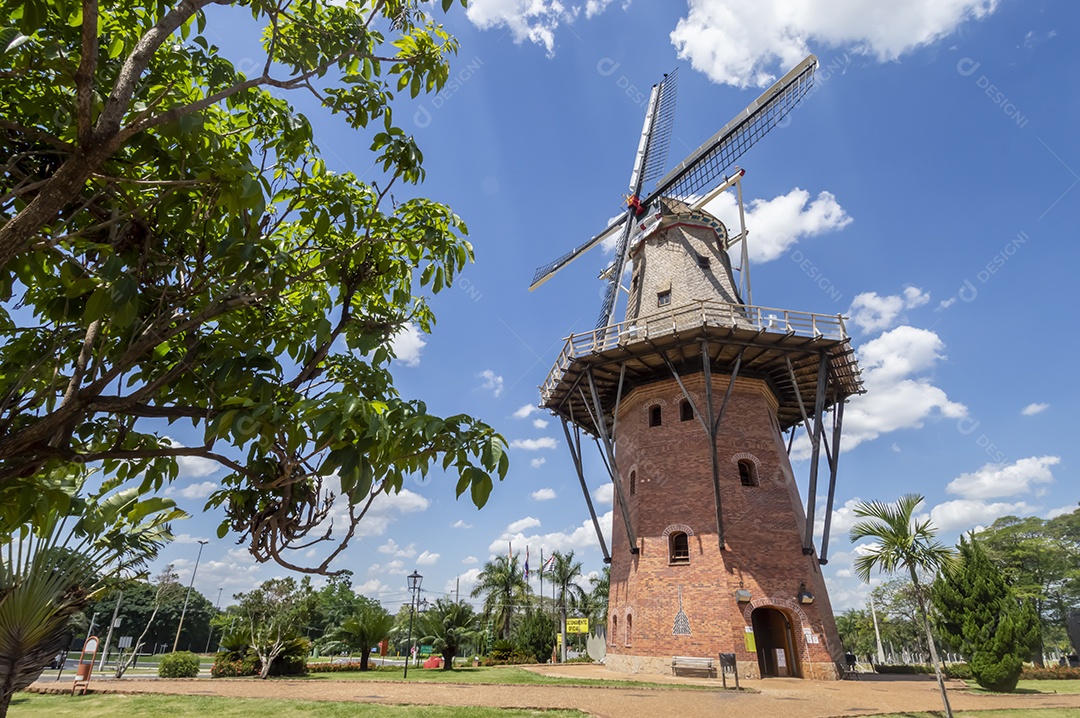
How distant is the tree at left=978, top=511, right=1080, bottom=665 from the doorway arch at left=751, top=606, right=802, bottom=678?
34.9 metres

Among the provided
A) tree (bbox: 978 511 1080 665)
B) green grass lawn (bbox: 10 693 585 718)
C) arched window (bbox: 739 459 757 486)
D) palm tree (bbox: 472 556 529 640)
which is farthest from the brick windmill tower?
tree (bbox: 978 511 1080 665)

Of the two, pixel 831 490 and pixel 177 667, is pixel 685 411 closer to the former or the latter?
pixel 831 490

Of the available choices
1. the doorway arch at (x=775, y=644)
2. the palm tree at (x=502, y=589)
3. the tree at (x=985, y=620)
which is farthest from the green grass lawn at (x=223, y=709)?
the palm tree at (x=502, y=589)

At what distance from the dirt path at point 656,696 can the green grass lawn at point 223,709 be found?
828 millimetres

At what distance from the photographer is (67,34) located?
3.45 meters

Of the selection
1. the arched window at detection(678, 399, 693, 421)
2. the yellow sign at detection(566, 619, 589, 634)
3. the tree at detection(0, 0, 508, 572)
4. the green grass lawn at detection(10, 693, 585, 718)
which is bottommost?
the green grass lawn at detection(10, 693, 585, 718)

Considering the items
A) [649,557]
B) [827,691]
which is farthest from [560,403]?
[827,691]

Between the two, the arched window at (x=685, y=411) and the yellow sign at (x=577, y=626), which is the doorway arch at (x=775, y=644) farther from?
the yellow sign at (x=577, y=626)

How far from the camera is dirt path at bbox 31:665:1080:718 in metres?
11.8

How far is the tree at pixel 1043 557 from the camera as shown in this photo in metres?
44.9

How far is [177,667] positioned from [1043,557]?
57.5 metres

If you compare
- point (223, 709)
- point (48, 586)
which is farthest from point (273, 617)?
point (48, 586)

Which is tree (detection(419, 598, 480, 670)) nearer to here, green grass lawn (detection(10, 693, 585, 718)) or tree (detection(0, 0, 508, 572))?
green grass lawn (detection(10, 693, 585, 718))

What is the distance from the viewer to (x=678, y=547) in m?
19.6
